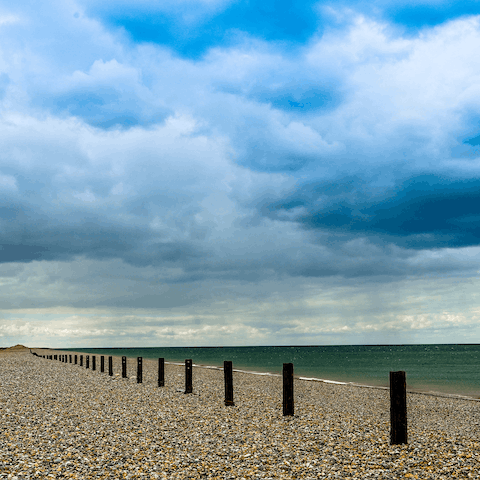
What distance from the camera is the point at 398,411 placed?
33.3 feet

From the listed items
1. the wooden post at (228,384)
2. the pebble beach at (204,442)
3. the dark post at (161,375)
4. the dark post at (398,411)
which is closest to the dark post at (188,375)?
the pebble beach at (204,442)

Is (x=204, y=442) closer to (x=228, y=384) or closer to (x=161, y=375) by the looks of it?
(x=228, y=384)

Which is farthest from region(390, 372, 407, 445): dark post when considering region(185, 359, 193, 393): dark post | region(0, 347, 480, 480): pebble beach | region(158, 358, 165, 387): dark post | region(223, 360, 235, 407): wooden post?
region(158, 358, 165, 387): dark post

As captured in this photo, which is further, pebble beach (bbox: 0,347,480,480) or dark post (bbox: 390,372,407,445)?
dark post (bbox: 390,372,407,445)

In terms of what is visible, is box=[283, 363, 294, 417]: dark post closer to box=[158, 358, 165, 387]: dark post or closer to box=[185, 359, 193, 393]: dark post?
box=[185, 359, 193, 393]: dark post

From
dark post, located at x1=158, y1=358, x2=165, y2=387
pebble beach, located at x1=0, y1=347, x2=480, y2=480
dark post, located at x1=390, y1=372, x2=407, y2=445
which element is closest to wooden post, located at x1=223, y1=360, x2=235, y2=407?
pebble beach, located at x1=0, y1=347, x2=480, y2=480

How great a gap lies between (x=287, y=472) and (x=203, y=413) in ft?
19.4

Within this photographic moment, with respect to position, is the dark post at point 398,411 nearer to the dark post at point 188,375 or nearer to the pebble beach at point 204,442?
the pebble beach at point 204,442

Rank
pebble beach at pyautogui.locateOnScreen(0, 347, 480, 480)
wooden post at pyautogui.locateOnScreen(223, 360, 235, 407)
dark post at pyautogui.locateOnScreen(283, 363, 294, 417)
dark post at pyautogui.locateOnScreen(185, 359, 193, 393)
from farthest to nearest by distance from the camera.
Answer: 1. dark post at pyautogui.locateOnScreen(185, 359, 193, 393)
2. wooden post at pyautogui.locateOnScreen(223, 360, 235, 407)
3. dark post at pyautogui.locateOnScreen(283, 363, 294, 417)
4. pebble beach at pyautogui.locateOnScreen(0, 347, 480, 480)

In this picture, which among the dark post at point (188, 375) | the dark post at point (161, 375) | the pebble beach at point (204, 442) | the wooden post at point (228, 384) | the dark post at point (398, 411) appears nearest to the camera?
the pebble beach at point (204, 442)

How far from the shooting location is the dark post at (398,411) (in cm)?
1009

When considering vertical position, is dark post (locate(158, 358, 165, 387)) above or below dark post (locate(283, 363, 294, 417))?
below

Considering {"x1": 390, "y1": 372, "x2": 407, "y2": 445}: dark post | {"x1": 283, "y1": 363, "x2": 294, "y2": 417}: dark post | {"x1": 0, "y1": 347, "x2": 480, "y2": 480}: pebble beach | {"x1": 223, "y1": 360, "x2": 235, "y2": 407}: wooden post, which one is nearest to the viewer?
{"x1": 0, "y1": 347, "x2": 480, "y2": 480}: pebble beach

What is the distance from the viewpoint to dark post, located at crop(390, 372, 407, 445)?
397 inches
